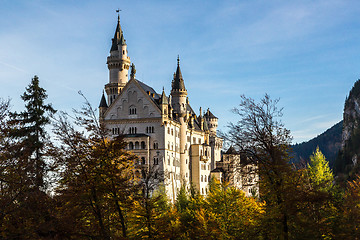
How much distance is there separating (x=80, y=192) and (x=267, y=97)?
1264 centimetres

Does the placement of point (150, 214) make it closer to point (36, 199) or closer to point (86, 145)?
point (86, 145)

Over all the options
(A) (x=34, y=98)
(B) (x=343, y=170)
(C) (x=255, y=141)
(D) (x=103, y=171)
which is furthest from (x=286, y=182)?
(B) (x=343, y=170)

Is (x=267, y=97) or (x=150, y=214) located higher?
(x=267, y=97)

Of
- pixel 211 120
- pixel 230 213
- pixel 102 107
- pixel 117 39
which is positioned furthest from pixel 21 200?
pixel 211 120

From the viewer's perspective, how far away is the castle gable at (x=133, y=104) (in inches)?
3907

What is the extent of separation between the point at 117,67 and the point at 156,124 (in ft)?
56.4

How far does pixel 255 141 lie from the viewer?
28.3 metres

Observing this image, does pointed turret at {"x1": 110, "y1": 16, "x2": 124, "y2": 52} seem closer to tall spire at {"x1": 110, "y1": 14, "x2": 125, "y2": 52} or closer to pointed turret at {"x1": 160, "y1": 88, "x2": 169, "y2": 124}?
tall spire at {"x1": 110, "y1": 14, "x2": 125, "y2": 52}

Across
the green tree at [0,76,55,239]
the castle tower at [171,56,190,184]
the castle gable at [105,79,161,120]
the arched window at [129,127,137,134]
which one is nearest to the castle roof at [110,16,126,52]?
the castle gable at [105,79,161,120]

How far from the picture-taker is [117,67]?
344ft

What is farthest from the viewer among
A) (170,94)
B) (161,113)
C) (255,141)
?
(170,94)

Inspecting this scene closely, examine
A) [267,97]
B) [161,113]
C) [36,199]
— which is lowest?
[36,199]

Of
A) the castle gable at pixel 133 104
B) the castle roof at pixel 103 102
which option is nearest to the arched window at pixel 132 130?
the castle gable at pixel 133 104

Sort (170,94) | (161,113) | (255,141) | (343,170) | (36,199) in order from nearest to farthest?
(36,199) < (255,141) < (161,113) < (170,94) < (343,170)
